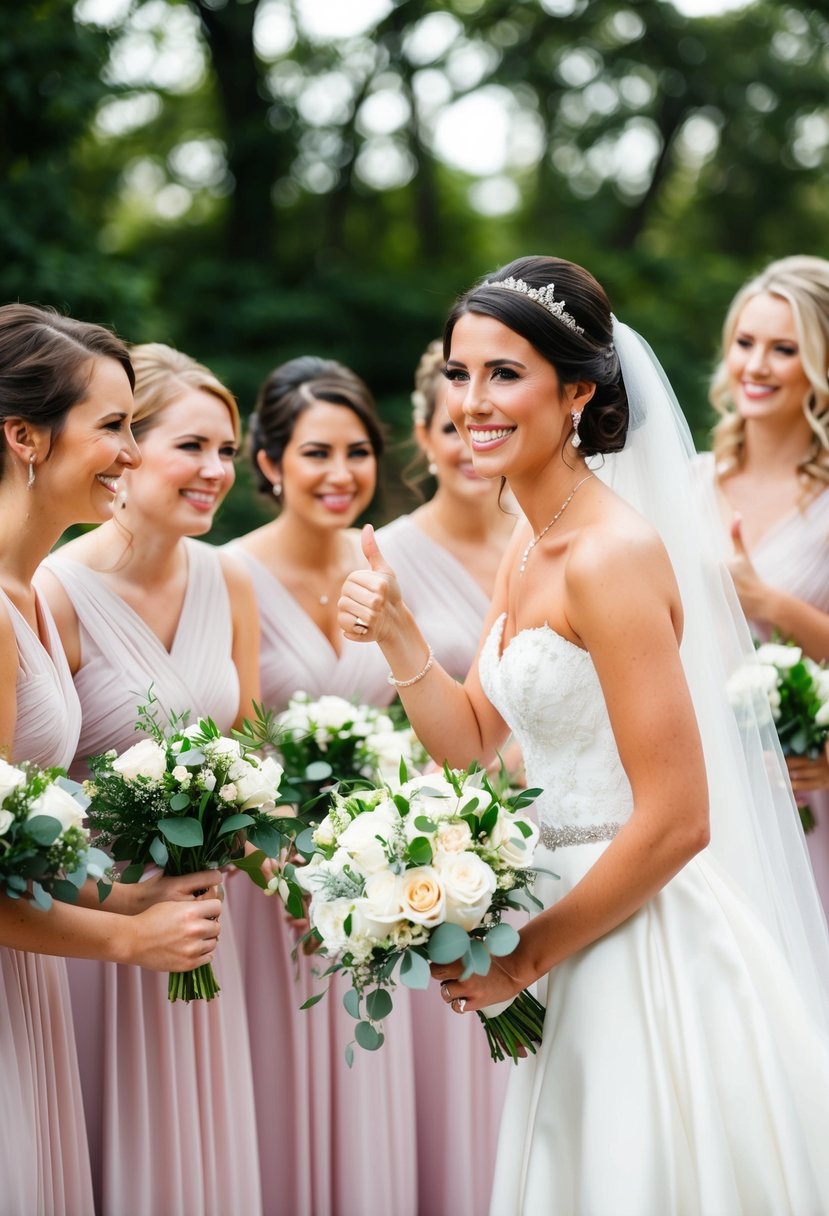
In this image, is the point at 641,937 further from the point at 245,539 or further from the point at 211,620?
the point at 245,539

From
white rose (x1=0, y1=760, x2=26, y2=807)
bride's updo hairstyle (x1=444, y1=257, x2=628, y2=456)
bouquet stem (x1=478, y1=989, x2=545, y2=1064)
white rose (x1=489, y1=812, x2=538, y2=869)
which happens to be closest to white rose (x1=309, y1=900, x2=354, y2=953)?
white rose (x1=489, y1=812, x2=538, y2=869)

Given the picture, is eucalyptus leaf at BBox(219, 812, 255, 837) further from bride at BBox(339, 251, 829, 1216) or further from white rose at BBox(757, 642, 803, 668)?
white rose at BBox(757, 642, 803, 668)

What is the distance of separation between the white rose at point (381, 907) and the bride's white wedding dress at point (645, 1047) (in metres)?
0.58

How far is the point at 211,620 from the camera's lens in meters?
4.66

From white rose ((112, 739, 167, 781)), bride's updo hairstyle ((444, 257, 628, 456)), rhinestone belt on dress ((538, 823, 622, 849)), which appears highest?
bride's updo hairstyle ((444, 257, 628, 456))

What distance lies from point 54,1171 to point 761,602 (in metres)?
3.40

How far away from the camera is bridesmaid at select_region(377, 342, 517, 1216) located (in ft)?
16.5

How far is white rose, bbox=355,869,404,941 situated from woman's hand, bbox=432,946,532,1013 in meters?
0.19

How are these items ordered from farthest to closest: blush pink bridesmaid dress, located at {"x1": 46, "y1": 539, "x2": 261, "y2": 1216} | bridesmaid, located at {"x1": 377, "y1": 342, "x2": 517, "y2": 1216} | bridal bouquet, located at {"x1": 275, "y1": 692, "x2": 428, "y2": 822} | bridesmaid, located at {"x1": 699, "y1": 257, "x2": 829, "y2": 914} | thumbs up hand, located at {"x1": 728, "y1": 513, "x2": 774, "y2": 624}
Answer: bridesmaid, located at {"x1": 699, "y1": 257, "x2": 829, "y2": 914} < thumbs up hand, located at {"x1": 728, "y1": 513, "x2": 774, "y2": 624} < bridesmaid, located at {"x1": 377, "y1": 342, "x2": 517, "y2": 1216} < bridal bouquet, located at {"x1": 275, "y1": 692, "x2": 428, "y2": 822} < blush pink bridesmaid dress, located at {"x1": 46, "y1": 539, "x2": 261, "y2": 1216}

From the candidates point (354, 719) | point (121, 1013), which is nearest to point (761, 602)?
point (354, 719)

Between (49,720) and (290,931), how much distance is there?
166 centimetres

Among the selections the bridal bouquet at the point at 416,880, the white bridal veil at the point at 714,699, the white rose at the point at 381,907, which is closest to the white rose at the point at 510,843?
the bridal bouquet at the point at 416,880

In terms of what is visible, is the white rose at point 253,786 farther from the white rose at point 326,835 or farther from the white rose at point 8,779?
the white rose at point 8,779

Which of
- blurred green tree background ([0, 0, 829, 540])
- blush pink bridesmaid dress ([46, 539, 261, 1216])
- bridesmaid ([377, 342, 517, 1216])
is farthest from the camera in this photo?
blurred green tree background ([0, 0, 829, 540])
